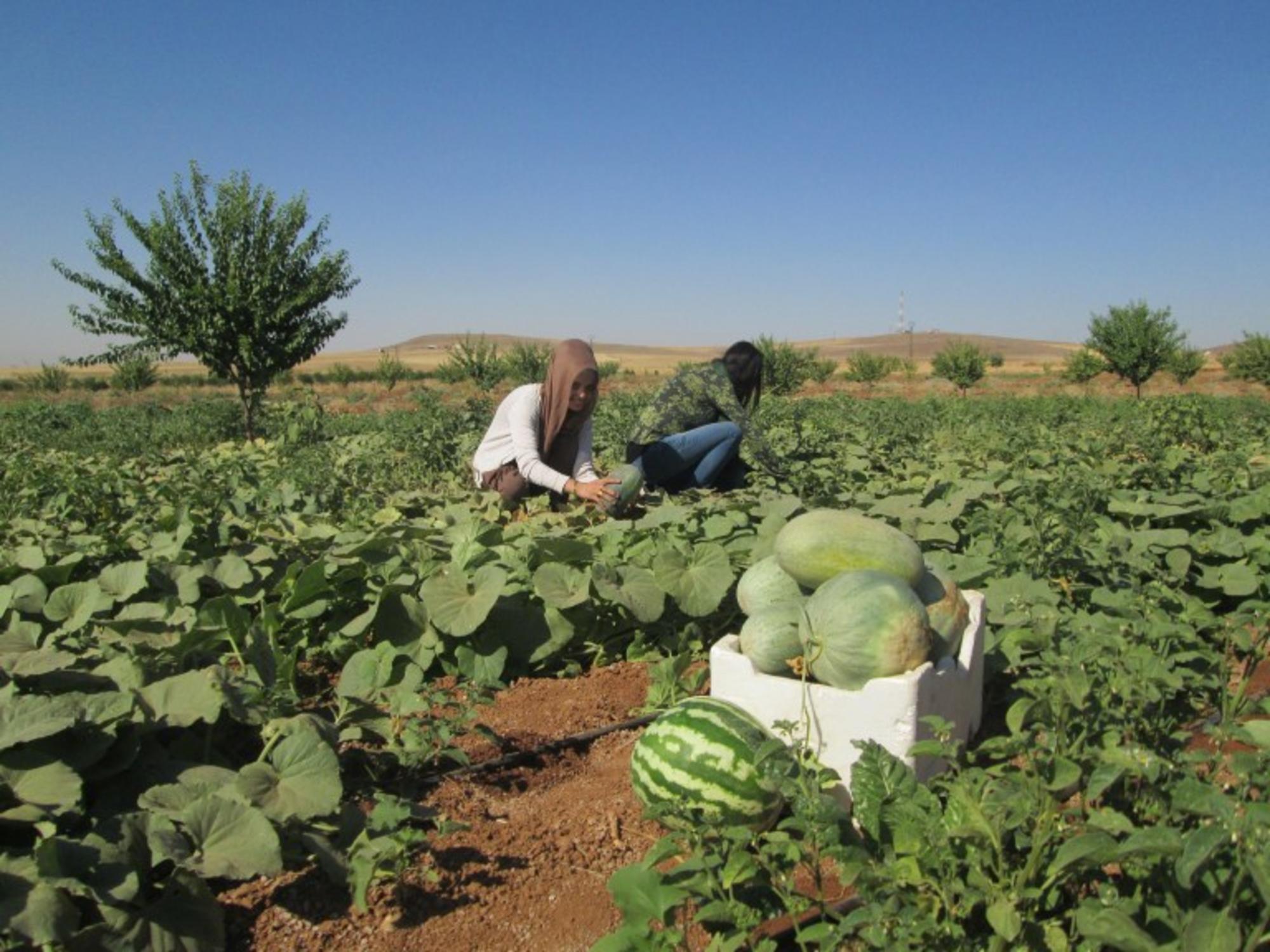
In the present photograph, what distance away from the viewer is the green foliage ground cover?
1.58 meters

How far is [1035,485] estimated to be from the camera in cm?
480

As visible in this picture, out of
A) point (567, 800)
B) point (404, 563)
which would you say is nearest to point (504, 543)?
point (404, 563)

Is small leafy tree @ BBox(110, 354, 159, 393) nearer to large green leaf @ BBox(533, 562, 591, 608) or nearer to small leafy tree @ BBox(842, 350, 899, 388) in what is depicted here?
small leafy tree @ BBox(842, 350, 899, 388)

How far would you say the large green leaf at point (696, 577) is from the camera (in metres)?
3.19

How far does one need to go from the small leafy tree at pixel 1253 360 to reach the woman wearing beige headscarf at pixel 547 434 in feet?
162

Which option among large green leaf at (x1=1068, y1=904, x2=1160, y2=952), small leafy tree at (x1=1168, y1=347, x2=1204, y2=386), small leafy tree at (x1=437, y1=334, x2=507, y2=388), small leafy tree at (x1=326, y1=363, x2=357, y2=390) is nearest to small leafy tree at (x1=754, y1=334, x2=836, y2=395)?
small leafy tree at (x1=437, y1=334, x2=507, y2=388)

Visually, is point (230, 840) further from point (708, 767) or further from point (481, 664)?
point (481, 664)

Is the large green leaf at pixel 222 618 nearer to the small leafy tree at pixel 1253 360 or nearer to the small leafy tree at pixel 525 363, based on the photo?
the small leafy tree at pixel 525 363

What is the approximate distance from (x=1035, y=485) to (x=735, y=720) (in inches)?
126

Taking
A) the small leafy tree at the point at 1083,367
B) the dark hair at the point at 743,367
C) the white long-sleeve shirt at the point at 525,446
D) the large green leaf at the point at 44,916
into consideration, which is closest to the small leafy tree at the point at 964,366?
the small leafy tree at the point at 1083,367

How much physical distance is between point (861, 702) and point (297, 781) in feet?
4.32

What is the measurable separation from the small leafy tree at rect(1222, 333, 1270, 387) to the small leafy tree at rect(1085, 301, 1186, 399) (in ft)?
14.7

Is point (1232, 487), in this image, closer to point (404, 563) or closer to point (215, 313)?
point (404, 563)

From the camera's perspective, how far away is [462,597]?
3148 mm
